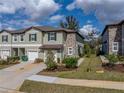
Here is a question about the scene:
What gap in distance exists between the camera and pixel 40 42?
35938 millimetres

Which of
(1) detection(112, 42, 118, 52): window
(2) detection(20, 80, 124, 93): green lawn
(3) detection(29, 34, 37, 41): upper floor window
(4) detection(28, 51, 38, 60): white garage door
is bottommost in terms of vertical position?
(2) detection(20, 80, 124, 93): green lawn

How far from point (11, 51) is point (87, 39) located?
2769 cm

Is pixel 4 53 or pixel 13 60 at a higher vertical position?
pixel 4 53

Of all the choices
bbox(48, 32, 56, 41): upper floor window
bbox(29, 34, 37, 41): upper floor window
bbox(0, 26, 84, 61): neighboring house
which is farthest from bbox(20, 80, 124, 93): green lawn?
bbox(29, 34, 37, 41): upper floor window

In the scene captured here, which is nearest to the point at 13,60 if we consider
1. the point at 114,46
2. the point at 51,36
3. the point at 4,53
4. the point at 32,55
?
the point at 32,55

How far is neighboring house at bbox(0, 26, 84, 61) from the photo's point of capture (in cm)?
3478

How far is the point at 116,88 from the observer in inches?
480

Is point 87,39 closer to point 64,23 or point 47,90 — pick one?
point 64,23

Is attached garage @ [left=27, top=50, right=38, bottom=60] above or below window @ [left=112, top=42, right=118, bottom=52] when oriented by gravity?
below

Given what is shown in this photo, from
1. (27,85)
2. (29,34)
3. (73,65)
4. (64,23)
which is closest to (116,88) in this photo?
(27,85)

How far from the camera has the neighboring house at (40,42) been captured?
34.8 m

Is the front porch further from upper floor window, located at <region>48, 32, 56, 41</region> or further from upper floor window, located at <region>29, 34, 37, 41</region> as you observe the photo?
upper floor window, located at <region>48, 32, 56, 41</region>

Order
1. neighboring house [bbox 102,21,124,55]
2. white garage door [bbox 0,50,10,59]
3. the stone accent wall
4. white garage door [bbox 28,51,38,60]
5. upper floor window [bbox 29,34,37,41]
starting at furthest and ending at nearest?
white garage door [bbox 0,50,10,59] → upper floor window [bbox 29,34,37,41] → the stone accent wall → white garage door [bbox 28,51,38,60] → neighboring house [bbox 102,21,124,55]

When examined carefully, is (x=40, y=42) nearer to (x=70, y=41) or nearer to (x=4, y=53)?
(x=70, y=41)
